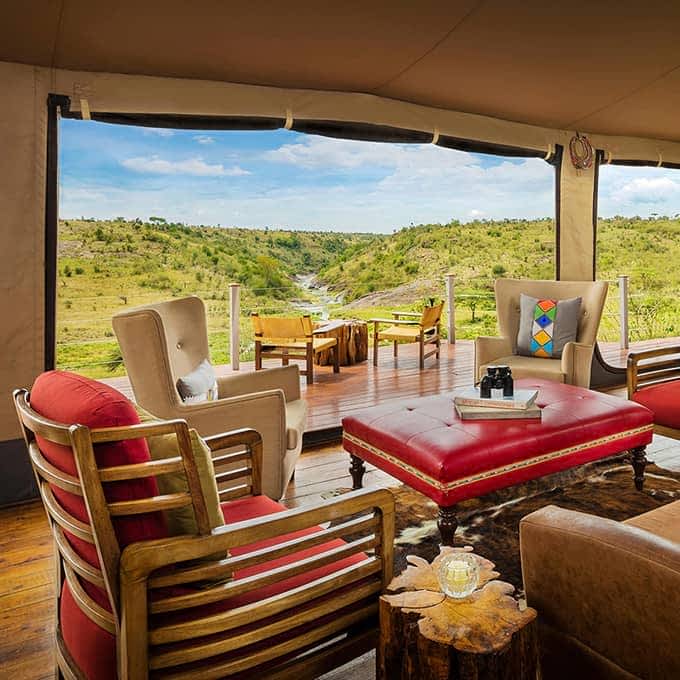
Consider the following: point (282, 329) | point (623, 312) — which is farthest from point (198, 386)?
point (623, 312)

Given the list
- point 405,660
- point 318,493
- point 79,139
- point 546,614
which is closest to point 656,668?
point 546,614

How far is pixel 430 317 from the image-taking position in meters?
6.67

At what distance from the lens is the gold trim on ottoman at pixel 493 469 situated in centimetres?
225

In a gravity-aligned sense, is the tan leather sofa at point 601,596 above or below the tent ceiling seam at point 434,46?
below

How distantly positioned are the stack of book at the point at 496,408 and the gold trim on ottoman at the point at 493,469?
0.71ft

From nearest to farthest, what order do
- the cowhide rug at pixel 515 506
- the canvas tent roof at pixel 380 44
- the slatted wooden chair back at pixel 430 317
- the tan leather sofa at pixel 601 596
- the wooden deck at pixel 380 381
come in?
the tan leather sofa at pixel 601 596 → the cowhide rug at pixel 515 506 → the canvas tent roof at pixel 380 44 → the wooden deck at pixel 380 381 → the slatted wooden chair back at pixel 430 317

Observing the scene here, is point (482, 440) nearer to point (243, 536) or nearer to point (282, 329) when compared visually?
point (243, 536)

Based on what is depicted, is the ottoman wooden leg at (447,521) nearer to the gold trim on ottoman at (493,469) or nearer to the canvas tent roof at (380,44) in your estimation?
the gold trim on ottoman at (493,469)

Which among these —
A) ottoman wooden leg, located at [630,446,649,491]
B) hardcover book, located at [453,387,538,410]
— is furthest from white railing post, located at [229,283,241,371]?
ottoman wooden leg, located at [630,446,649,491]

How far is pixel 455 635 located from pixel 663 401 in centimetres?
246

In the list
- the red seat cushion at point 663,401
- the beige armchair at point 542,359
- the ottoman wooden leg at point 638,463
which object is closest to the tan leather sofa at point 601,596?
the ottoman wooden leg at point 638,463

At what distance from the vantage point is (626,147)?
5289 mm

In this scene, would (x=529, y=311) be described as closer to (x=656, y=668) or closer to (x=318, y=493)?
(x=318, y=493)

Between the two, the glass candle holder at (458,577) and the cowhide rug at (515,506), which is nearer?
the glass candle holder at (458,577)
